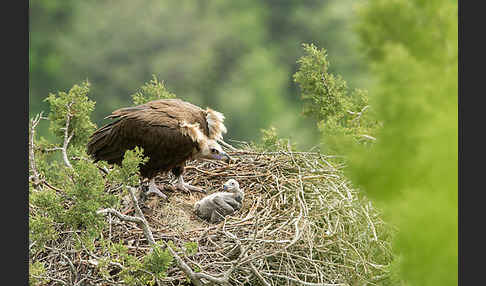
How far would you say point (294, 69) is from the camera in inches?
309

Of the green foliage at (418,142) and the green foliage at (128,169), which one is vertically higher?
the green foliage at (128,169)

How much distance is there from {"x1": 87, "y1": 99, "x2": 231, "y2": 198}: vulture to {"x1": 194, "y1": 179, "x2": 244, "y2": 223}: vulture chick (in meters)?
0.29

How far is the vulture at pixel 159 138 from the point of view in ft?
10.2

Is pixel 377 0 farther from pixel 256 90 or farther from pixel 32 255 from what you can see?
pixel 256 90

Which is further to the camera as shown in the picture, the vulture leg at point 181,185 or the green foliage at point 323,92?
the vulture leg at point 181,185

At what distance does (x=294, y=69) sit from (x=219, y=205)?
508cm

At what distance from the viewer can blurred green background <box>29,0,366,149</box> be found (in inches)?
366

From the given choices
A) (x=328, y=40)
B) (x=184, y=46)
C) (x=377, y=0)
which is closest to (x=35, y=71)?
(x=184, y=46)

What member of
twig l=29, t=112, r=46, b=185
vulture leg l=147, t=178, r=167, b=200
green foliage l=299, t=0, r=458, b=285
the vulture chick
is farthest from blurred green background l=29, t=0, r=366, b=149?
green foliage l=299, t=0, r=458, b=285

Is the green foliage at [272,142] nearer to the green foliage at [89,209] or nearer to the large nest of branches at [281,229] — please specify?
the large nest of branches at [281,229]

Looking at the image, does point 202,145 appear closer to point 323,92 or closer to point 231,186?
point 231,186

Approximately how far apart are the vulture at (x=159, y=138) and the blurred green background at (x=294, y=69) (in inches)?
25.0

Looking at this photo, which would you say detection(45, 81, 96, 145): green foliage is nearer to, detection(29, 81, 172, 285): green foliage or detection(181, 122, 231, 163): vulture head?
detection(181, 122, 231, 163): vulture head

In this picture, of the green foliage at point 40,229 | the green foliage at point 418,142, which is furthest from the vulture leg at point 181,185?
the green foliage at point 418,142
